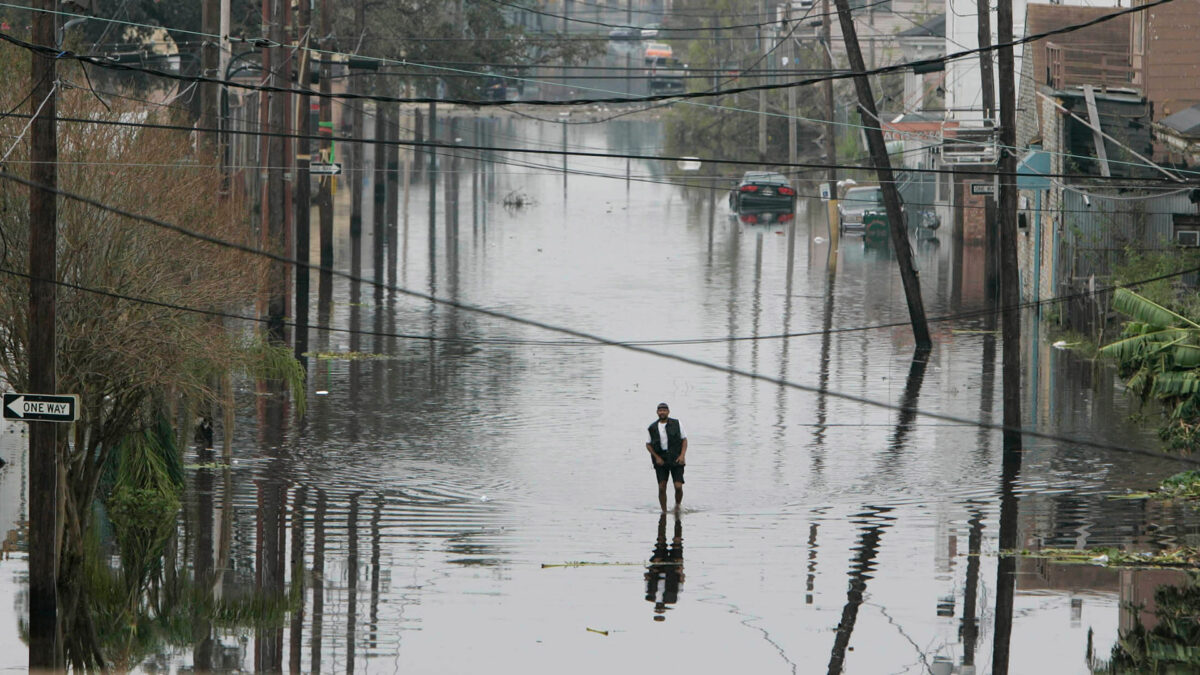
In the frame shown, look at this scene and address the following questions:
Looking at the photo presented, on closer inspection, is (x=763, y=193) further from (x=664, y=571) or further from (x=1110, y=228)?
(x=664, y=571)

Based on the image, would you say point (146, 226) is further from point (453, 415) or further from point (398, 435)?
point (453, 415)

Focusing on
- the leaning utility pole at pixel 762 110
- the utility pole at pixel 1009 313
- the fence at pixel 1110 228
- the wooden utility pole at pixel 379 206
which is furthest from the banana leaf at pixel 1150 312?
the leaning utility pole at pixel 762 110

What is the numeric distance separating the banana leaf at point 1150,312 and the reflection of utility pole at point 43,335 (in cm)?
1127

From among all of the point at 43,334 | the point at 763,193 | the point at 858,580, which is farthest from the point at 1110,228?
the point at 763,193

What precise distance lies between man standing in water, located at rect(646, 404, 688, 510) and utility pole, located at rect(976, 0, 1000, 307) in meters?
12.1

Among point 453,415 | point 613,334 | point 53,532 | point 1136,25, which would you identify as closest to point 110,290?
point 53,532

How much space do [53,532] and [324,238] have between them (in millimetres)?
26900

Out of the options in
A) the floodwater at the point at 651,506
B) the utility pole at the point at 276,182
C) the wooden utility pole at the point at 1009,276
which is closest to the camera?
the floodwater at the point at 651,506

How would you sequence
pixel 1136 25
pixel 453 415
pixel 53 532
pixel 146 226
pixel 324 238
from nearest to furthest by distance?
pixel 53 532
pixel 146 226
pixel 453 415
pixel 1136 25
pixel 324 238

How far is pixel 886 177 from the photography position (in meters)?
31.2

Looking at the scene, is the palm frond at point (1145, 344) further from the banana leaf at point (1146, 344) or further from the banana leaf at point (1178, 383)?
the banana leaf at point (1178, 383)

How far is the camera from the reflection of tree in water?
13.6 metres

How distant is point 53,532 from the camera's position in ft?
46.7

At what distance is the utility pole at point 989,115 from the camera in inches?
1173
